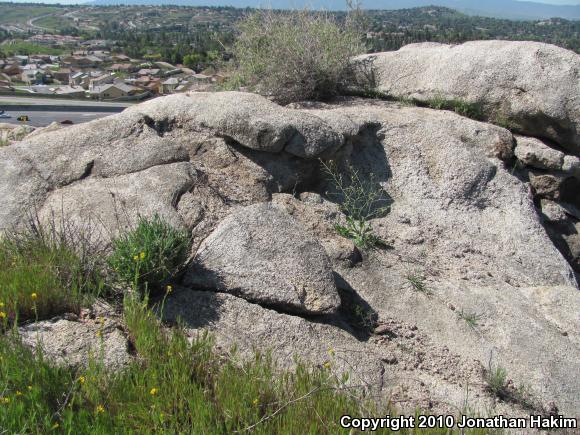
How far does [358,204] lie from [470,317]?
183 centimetres

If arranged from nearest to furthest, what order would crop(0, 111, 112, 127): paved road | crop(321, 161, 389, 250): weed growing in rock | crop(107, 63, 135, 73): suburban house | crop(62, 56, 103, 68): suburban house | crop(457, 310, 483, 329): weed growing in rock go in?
1. crop(457, 310, 483, 329): weed growing in rock
2. crop(321, 161, 389, 250): weed growing in rock
3. crop(0, 111, 112, 127): paved road
4. crop(107, 63, 135, 73): suburban house
5. crop(62, 56, 103, 68): suburban house

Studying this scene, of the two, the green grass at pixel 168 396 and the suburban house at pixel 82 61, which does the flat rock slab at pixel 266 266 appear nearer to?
the green grass at pixel 168 396

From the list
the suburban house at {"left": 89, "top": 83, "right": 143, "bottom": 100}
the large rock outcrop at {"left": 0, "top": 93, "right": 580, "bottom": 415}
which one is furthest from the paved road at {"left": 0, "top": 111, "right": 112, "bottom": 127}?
the suburban house at {"left": 89, "top": 83, "right": 143, "bottom": 100}


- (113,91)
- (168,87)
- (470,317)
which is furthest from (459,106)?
(113,91)

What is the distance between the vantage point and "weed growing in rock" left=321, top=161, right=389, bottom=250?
17.9 feet

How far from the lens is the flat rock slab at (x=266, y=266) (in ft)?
13.8

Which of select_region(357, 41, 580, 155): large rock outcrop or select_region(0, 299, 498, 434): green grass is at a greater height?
select_region(357, 41, 580, 155): large rock outcrop

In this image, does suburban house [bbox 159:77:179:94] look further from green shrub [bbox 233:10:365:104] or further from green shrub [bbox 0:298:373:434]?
green shrub [bbox 0:298:373:434]

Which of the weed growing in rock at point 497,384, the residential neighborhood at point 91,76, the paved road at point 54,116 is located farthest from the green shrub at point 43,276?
the residential neighborhood at point 91,76

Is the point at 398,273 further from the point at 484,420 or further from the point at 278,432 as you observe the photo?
the point at 278,432

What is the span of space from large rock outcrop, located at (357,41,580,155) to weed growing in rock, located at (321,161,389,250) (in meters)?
2.19

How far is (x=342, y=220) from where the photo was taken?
5.72m

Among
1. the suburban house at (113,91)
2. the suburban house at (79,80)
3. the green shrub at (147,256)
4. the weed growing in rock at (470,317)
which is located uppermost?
the green shrub at (147,256)

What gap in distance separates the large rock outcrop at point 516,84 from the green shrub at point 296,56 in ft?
3.63
